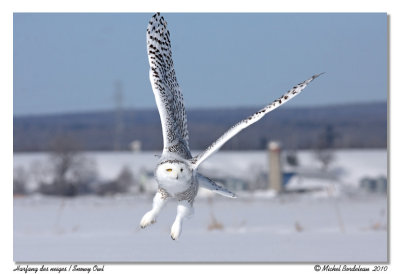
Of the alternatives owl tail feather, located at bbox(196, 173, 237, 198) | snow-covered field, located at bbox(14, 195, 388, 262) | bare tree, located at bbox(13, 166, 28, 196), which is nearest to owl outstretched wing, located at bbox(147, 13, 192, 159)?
owl tail feather, located at bbox(196, 173, 237, 198)

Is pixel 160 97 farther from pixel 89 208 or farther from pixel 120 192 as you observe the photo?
pixel 120 192

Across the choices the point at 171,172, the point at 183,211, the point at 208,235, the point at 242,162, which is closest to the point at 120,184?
the point at 242,162

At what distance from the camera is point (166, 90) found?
305 inches

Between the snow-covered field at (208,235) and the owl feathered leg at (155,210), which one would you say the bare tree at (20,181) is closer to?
the snow-covered field at (208,235)

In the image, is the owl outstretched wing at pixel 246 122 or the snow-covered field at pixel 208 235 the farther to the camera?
the snow-covered field at pixel 208 235

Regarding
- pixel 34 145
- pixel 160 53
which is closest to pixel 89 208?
pixel 160 53

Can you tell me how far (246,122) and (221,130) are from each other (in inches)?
1682

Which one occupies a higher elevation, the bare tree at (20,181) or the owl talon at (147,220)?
the owl talon at (147,220)

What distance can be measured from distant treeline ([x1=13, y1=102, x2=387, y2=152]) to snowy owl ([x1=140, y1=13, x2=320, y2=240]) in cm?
3796

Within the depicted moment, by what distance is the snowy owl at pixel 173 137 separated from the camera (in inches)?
267

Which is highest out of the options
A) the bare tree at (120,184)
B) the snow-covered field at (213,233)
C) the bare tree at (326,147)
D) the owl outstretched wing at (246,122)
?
the owl outstretched wing at (246,122)

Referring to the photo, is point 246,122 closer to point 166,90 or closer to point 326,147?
point 166,90

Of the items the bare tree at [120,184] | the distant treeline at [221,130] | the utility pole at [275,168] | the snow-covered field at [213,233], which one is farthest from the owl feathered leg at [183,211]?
the distant treeline at [221,130]

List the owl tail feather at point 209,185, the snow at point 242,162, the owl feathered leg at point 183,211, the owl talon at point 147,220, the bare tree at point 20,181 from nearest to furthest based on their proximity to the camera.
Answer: the owl talon at point 147,220
the owl feathered leg at point 183,211
the owl tail feather at point 209,185
the bare tree at point 20,181
the snow at point 242,162
